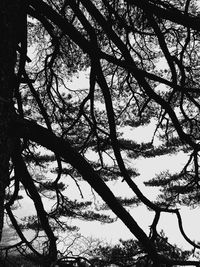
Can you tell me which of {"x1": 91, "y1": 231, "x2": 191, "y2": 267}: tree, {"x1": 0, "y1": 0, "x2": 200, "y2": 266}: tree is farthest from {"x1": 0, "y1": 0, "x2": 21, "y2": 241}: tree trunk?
{"x1": 91, "y1": 231, "x2": 191, "y2": 267}: tree

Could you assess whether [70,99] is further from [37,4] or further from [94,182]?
[94,182]

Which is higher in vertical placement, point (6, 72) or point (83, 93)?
point (83, 93)

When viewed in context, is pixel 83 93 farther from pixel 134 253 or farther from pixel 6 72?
pixel 6 72

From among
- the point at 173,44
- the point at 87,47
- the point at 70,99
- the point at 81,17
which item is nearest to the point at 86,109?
the point at 70,99

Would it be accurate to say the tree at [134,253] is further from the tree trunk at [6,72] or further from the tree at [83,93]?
the tree trunk at [6,72]

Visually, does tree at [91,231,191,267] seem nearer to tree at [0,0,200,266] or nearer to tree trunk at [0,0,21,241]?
tree at [0,0,200,266]

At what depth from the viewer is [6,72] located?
0.96 m

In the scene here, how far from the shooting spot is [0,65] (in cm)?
94

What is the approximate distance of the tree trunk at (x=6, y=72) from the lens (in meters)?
0.89

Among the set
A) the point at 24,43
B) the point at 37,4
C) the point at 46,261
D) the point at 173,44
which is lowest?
the point at 46,261

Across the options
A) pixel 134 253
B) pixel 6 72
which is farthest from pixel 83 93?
pixel 6 72

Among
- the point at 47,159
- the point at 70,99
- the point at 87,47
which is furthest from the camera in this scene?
the point at 47,159

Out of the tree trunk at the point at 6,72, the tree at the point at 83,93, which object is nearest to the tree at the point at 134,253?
the tree at the point at 83,93

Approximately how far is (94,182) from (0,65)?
2.32 ft
